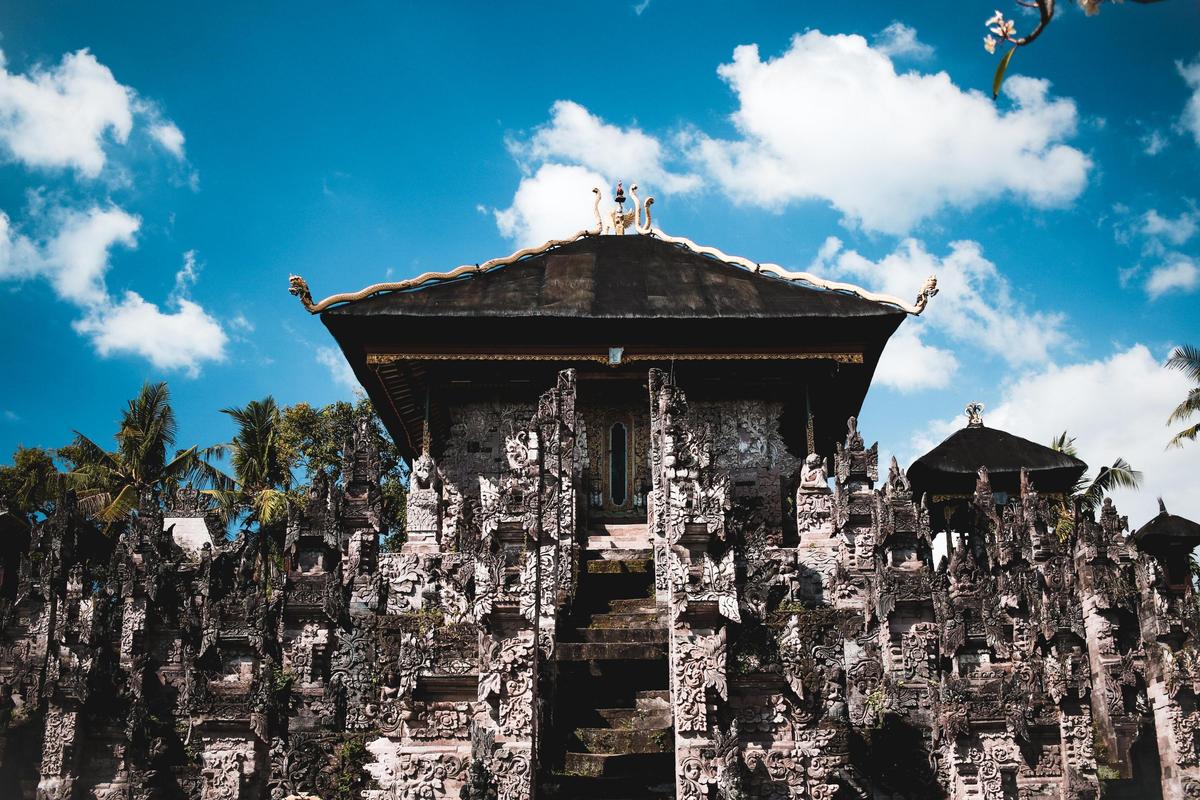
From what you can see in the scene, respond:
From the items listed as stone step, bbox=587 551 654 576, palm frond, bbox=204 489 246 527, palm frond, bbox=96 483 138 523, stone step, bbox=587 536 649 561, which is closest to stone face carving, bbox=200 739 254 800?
stone step, bbox=587 551 654 576

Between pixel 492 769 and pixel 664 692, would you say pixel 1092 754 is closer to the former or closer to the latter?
pixel 664 692

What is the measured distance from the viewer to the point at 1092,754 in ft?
34.2

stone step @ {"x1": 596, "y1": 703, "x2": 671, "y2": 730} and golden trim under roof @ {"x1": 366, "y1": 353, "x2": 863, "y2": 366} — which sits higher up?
golden trim under roof @ {"x1": 366, "y1": 353, "x2": 863, "y2": 366}

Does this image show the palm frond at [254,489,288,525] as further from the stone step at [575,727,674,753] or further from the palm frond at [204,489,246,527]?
the stone step at [575,727,674,753]

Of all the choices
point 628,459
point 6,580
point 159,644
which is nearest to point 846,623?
point 628,459

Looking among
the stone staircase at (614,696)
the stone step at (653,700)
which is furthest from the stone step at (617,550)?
the stone step at (653,700)

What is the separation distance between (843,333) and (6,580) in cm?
1648

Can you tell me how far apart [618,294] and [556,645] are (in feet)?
25.4

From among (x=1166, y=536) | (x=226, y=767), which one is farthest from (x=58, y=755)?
(x=1166, y=536)

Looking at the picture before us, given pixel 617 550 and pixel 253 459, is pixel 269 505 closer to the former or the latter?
pixel 253 459

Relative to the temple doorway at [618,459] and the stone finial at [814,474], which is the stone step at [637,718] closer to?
the stone finial at [814,474]

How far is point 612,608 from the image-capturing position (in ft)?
36.7

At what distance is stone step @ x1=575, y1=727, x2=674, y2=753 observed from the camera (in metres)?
8.83

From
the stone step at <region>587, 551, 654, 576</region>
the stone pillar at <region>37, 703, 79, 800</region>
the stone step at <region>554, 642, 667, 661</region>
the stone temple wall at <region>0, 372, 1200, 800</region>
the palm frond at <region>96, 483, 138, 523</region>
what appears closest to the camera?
the stone temple wall at <region>0, 372, 1200, 800</region>
